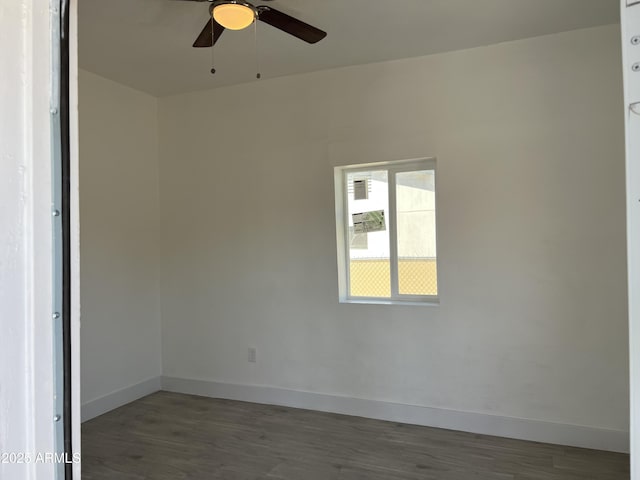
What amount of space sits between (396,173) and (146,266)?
7.72 feet

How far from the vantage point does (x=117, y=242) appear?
12.6 ft

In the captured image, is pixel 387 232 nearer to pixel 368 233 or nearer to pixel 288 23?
pixel 368 233

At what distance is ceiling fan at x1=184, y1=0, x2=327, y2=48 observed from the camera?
2.04 metres

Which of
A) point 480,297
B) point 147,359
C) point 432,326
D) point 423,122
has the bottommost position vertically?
point 147,359

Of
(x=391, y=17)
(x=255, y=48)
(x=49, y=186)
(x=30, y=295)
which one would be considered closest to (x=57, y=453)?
(x=30, y=295)

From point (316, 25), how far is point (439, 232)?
1612 millimetres

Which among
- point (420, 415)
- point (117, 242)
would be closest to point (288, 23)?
point (117, 242)

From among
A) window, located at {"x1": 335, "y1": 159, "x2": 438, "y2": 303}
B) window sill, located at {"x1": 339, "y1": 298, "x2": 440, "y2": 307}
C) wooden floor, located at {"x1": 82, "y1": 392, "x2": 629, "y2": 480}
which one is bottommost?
wooden floor, located at {"x1": 82, "y1": 392, "x2": 629, "y2": 480}

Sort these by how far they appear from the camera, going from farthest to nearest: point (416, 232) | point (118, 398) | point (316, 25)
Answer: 1. point (118, 398)
2. point (416, 232)
3. point (316, 25)

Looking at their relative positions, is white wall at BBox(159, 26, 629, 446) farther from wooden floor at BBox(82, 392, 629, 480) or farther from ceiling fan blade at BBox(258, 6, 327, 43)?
ceiling fan blade at BBox(258, 6, 327, 43)

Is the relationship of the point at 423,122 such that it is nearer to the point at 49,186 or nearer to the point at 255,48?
the point at 255,48

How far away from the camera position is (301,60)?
3.41 m

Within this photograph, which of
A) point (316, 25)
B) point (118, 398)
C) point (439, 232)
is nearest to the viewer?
point (316, 25)

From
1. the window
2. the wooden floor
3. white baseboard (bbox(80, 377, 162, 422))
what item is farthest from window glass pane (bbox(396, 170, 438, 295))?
white baseboard (bbox(80, 377, 162, 422))
